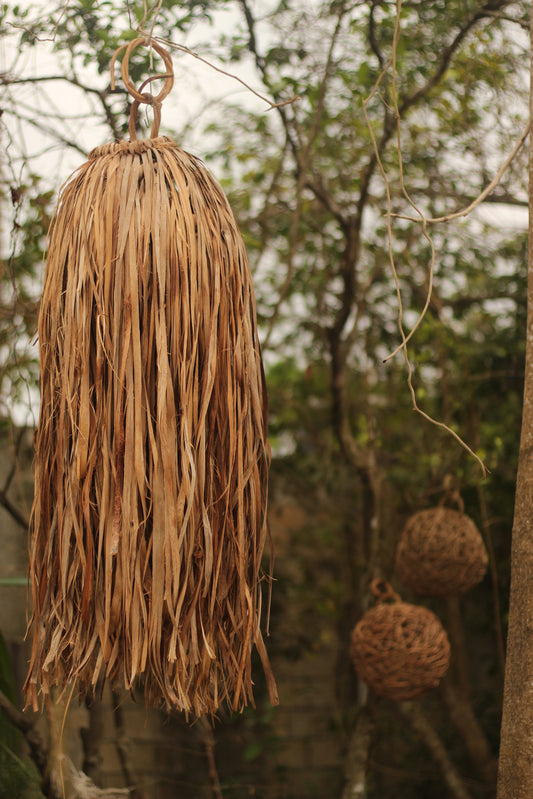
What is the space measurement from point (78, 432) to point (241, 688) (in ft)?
1.17

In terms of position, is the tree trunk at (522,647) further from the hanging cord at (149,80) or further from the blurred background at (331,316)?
the hanging cord at (149,80)

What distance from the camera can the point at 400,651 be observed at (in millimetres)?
1666

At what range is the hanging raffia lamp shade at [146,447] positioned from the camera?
765mm

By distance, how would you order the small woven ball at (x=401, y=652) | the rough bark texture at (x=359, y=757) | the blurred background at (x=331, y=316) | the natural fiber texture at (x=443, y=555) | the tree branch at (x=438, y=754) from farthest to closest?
the tree branch at (x=438, y=754), the rough bark texture at (x=359, y=757), the natural fiber texture at (x=443, y=555), the small woven ball at (x=401, y=652), the blurred background at (x=331, y=316)

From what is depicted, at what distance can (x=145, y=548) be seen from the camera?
2.55ft

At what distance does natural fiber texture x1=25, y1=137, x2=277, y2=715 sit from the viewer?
76 centimetres

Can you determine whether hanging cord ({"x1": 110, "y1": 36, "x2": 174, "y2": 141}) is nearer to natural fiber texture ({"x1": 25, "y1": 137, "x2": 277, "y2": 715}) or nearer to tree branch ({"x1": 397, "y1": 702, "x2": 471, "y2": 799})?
natural fiber texture ({"x1": 25, "y1": 137, "x2": 277, "y2": 715})

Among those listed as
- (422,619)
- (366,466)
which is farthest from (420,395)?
(422,619)

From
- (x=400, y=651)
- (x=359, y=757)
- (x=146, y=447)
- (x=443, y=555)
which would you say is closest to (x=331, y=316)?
(x=443, y=555)

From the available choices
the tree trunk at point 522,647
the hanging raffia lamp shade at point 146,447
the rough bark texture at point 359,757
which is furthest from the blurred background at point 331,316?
the hanging raffia lamp shade at point 146,447

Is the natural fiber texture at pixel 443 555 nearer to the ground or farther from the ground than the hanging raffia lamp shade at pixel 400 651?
farther from the ground

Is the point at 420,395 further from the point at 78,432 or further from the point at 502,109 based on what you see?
the point at 78,432

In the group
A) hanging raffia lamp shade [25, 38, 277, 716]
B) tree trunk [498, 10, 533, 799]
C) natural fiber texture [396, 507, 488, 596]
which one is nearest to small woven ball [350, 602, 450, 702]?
natural fiber texture [396, 507, 488, 596]

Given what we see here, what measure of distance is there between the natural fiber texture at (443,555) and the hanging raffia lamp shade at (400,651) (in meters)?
0.16
